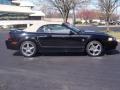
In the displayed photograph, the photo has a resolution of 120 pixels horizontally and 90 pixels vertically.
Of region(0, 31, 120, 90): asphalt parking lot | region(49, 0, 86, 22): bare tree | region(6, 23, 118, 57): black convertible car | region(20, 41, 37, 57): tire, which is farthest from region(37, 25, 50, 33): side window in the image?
region(49, 0, 86, 22): bare tree

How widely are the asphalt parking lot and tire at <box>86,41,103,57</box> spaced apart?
10.6 inches

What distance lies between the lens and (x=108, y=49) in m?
13.0

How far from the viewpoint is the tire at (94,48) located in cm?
1280

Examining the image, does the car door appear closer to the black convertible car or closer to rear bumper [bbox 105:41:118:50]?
the black convertible car

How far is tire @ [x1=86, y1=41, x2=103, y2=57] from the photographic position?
1280 centimetres

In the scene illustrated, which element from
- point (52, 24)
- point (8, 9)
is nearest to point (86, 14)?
point (8, 9)

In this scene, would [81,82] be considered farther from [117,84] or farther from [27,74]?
[27,74]

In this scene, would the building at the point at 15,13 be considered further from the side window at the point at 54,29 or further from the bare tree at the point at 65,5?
the side window at the point at 54,29

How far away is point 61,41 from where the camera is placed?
1286cm

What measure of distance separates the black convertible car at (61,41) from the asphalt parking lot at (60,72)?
0.30 meters

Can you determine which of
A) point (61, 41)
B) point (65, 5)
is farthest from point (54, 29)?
point (65, 5)

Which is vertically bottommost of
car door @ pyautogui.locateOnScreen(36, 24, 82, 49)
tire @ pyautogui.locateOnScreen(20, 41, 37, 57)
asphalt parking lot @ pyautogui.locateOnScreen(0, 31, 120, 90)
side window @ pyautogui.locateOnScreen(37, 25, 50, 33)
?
asphalt parking lot @ pyautogui.locateOnScreen(0, 31, 120, 90)

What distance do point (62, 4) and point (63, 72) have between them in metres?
21.3

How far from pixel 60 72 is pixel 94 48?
3746 mm
